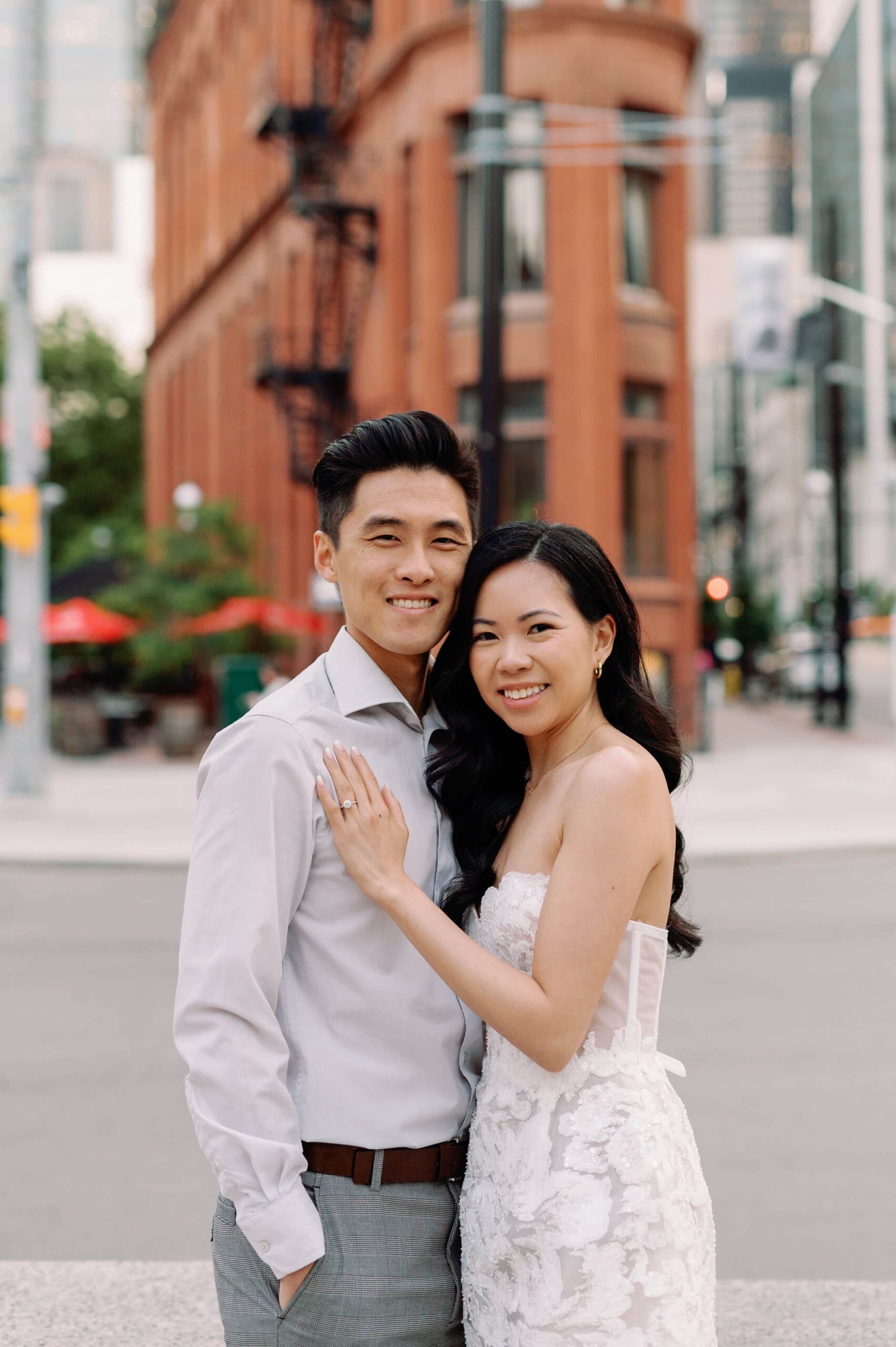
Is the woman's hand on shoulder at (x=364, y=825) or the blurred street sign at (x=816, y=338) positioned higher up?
the blurred street sign at (x=816, y=338)

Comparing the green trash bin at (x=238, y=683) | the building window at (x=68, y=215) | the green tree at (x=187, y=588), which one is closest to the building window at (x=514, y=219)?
the green tree at (x=187, y=588)

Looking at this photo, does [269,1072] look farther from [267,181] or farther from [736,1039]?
[267,181]

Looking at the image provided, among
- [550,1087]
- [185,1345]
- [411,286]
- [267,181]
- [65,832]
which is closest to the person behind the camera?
[550,1087]

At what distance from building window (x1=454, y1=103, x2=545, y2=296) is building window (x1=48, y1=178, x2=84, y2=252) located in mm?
76542

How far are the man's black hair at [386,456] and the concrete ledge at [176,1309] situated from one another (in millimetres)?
2296

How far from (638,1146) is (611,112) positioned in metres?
25.7

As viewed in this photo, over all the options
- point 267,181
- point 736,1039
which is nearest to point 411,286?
point 267,181

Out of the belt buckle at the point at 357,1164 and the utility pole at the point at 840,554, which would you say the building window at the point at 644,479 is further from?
the belt buckle at the point at 357,1164

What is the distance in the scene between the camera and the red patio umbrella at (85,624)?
28.5m

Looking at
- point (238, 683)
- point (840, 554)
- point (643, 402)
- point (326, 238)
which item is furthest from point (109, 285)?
point (238, 683)

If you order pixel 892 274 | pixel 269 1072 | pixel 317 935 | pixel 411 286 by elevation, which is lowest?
pixel 269 1072

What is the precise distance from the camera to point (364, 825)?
2.39m

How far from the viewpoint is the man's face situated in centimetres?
258

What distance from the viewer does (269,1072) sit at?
230 cm
